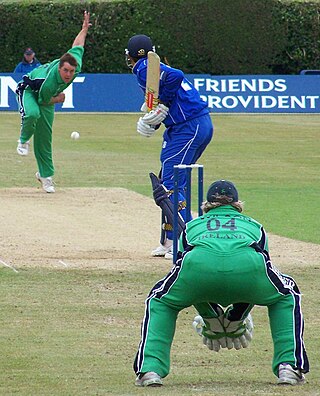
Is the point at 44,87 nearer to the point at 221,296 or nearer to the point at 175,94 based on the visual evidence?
the point at 175,94

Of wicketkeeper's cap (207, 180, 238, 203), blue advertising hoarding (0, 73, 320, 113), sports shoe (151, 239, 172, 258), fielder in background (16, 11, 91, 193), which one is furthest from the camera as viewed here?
blue advertising hoarding (0, 73, 320, 113)

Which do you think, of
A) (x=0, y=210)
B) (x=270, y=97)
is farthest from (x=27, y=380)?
(x=270, y=97)

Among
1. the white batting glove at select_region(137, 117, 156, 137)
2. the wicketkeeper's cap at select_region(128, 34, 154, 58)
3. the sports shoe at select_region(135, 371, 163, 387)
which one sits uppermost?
the wicketkeeper's cap at select_region(128, 34, 154, 58)

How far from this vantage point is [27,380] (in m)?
6.77

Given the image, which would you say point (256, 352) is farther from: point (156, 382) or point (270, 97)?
point (270, 97)

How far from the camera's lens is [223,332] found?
7.01 m

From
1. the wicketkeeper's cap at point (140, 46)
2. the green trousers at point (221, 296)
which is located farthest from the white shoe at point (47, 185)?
the green trousers at point (221, 296)

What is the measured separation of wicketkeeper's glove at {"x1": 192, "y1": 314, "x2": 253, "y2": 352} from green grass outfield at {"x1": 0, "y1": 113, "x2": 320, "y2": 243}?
5849 mm

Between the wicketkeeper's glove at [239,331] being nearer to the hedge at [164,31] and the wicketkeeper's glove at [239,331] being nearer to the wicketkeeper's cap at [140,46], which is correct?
the wicketkeeper's cap at [140,46]

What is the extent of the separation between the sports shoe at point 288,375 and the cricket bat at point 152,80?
4.50 m

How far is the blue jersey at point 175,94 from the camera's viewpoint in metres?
10.9

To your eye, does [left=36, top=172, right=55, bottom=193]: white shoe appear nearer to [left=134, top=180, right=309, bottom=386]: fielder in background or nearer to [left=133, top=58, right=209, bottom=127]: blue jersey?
[left=133, top=58, right=209, bottom=127]: blue jersey

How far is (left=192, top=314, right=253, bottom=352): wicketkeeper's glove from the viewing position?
22.9 feet

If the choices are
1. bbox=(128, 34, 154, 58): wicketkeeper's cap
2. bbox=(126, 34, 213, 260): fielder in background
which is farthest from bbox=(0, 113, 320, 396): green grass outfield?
bbox=(128, 34, 154, 58): wicketkeeper's cap
